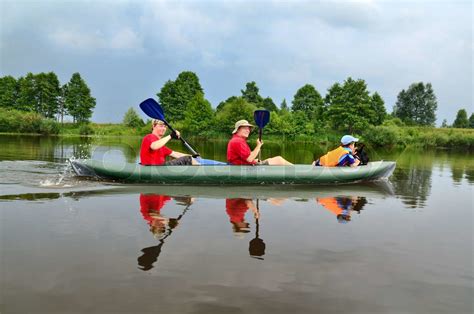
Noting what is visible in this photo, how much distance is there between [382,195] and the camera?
8.86m

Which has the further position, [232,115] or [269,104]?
[269,104]

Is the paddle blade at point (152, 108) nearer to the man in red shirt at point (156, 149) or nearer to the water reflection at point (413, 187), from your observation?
the man in red shirt at point (156, 149)

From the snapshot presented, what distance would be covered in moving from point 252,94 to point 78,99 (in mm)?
27660

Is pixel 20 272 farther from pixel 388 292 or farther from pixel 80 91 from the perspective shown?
pixel 80 91

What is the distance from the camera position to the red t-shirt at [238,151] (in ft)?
29.4

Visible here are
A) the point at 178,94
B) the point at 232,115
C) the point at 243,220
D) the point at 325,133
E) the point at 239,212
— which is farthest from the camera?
the point at 178,94

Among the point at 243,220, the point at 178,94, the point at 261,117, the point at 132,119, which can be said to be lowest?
the point at 243,220

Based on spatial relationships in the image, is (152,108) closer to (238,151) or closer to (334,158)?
(238,151)

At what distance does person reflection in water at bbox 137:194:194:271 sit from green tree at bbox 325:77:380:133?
140 feet

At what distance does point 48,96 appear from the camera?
2211 inches

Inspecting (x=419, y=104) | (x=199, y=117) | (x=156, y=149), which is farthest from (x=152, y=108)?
(x=419, y=104)

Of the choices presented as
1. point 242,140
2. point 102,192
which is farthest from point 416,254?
point 102,192

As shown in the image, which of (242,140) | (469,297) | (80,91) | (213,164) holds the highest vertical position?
(80,91)

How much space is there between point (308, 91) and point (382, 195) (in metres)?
53.7
